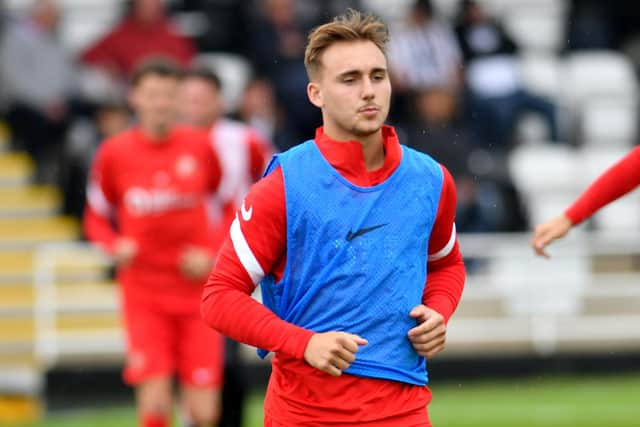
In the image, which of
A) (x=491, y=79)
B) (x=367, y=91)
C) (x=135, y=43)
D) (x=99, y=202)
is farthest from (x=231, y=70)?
(x=367, y=91)

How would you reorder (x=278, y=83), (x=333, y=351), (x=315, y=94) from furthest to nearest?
(x=278, y=83)
(x=315, y=94)
(x=333, y=351)

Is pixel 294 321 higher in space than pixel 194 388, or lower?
higher

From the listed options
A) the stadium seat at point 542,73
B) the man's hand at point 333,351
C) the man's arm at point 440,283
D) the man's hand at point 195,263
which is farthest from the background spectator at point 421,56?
the man's hand at point 333,351

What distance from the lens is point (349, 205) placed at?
16.9ft

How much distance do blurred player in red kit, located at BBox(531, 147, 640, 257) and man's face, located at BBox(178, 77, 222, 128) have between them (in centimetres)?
401

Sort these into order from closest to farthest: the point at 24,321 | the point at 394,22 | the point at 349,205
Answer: the point at 349,205 → the point at 24,321 → the point at 394,22

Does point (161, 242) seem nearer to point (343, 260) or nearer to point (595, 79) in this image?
point (343, 260)

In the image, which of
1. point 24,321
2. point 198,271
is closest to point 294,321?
point 198,271

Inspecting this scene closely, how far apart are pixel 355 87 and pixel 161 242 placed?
428 centimetres

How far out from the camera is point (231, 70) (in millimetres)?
16188

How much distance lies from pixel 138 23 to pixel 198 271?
693 centimetres

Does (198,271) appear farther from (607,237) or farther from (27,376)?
(607,237)

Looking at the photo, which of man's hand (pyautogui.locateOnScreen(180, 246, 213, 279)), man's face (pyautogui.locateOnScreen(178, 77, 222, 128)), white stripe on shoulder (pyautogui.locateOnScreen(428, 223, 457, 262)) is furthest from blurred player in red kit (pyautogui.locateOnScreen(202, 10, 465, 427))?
man's face (pyautogui.locateOnScreen(178, 77, 222, 128))

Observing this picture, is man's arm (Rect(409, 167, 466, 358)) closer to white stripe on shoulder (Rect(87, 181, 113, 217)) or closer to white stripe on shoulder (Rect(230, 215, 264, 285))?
white stripe on shoulder (Rect(230, 215, 264, 285))
